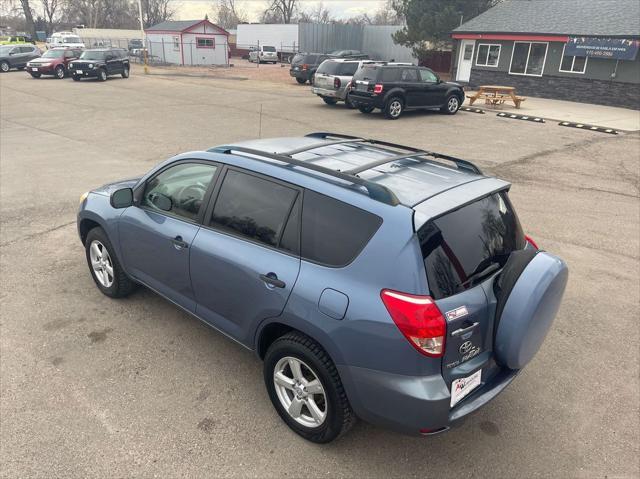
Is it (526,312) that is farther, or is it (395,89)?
(395,89)

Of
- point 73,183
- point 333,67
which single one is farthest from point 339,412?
point 333,67

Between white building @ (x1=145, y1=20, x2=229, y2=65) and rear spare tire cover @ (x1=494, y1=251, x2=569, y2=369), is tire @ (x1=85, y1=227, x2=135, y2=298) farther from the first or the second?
white building @ (x1=145, y1=20, x2=229, y2=65)

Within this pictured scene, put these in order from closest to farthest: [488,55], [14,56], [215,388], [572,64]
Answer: [215,388] < [572,64] < [488,55] < [14,56]

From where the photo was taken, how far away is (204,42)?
4197 centimetres

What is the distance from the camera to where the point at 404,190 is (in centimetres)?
288

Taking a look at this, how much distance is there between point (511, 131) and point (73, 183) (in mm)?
12736

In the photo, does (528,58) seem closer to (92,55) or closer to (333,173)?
(92,55)

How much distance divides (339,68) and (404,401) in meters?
17.5

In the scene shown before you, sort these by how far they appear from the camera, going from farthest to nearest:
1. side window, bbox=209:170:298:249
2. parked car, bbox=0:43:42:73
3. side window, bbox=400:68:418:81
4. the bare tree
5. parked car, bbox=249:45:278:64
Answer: the bare tree, parked car, bbox=249:45:278:64, parked car, bbox=0:43:42:73, side window, bbox=400:68:418:81, side window, bbox=209:170:298:249

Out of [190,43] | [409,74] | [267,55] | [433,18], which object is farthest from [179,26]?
[409,74]

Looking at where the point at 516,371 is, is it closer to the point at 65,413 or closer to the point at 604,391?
the point at 604,391

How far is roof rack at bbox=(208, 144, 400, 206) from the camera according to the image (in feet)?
8.77

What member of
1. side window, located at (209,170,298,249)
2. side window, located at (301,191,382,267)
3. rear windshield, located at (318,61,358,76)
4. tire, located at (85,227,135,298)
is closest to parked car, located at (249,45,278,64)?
rear windshield, located at (318,61,358,76)

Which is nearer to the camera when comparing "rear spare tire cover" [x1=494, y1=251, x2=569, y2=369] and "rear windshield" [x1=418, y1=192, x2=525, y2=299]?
"rear windshield" [x1=418, y1=192, x2=525, y2=299]
